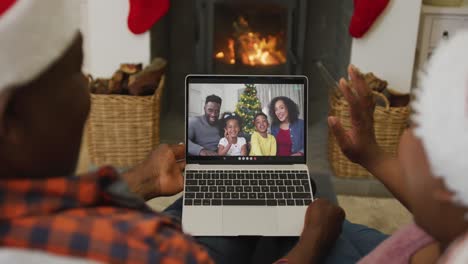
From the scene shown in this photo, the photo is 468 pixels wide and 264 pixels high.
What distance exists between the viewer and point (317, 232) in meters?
1.22

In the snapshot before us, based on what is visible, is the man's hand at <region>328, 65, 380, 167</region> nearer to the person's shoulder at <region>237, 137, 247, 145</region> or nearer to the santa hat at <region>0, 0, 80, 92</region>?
the person's shoulder at <region>237, 137, 247, 145</region>

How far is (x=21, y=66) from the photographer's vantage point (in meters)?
0.62

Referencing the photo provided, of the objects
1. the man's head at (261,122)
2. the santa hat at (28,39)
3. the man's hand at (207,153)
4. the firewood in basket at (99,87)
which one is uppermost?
the santa hat at (28,39)

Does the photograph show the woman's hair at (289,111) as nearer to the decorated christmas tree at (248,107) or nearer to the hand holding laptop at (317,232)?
the decorated christmas tree at (248,107)

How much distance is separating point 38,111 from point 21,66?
0.05 meters

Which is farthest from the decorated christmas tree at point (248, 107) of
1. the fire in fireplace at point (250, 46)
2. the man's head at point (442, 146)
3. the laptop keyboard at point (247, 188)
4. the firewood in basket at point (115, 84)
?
the fire in fireplace at point (250, 46)

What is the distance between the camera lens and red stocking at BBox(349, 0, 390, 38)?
2320 millimetres

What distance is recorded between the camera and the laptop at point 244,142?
1377 mm

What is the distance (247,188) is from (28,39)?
835mm

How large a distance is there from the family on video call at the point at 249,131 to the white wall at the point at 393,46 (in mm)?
1063

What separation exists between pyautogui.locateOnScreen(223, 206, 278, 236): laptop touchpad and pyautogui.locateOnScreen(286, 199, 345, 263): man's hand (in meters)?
0.07

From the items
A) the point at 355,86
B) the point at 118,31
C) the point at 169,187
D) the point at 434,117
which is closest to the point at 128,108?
the point at 118,31

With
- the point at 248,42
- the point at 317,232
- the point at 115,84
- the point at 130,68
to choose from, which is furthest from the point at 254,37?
the point at 317,232

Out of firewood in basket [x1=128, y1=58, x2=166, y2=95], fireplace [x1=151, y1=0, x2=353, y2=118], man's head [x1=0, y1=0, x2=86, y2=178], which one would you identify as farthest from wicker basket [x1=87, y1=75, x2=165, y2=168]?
man's head [x1=0, y1=0, x2=86, y2=178]
